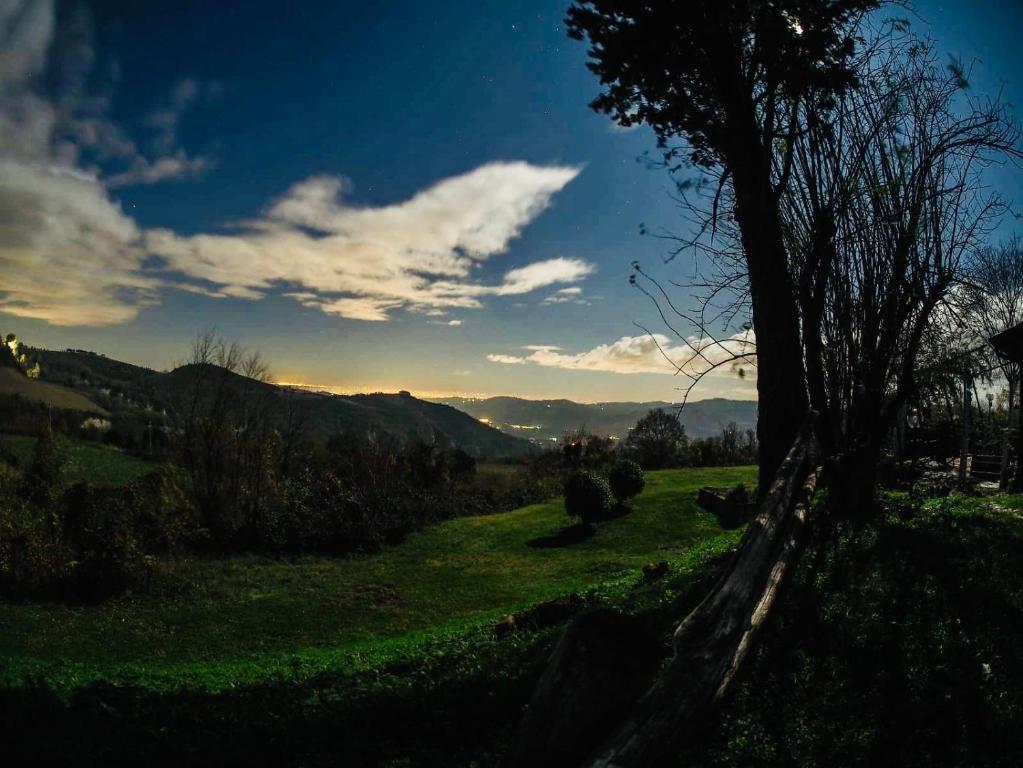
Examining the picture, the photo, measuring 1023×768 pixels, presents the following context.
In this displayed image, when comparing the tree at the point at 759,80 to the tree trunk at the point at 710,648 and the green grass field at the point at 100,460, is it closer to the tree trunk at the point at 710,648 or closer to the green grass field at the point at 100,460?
the tree trunk at the point at 710,648

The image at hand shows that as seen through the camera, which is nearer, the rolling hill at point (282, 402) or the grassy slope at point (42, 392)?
the rolling hill at point (282, 402)

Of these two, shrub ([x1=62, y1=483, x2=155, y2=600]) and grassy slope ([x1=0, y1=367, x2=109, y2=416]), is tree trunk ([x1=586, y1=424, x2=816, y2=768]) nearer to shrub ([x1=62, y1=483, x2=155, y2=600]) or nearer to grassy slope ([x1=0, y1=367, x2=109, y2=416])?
shrub ([x1=62, y1=483, x2=155, y2=600])

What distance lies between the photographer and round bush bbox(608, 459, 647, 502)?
23.4m

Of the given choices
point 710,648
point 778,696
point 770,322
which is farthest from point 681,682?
point 770,322

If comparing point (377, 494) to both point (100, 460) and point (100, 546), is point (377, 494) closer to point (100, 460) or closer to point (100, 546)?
point (100, 546)

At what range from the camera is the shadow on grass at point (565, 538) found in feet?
64.8

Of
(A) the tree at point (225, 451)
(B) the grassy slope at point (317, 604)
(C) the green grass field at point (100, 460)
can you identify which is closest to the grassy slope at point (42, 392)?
(C) the green grass field at point (100, 460)

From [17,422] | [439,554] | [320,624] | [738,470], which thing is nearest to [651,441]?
[738,470]

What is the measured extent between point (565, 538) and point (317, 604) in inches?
351

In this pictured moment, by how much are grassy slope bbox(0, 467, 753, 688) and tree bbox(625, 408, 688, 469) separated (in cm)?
1445

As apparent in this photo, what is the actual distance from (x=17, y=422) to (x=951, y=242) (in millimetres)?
53961

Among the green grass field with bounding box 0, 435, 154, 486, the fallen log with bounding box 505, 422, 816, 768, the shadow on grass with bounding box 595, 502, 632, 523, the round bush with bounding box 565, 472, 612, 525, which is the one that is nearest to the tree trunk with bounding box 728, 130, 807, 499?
Result: the fallen log with bounding box 505, 422, 816, 768

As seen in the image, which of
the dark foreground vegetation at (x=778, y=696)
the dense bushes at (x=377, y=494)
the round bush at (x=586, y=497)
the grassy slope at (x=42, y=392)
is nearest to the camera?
the dark foreground vegetation at (x=778, y=696)

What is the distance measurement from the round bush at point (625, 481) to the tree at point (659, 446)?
1327cm
